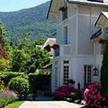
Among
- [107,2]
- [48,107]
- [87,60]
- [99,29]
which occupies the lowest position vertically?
[48,107]

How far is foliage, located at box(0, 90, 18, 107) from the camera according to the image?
2538cm

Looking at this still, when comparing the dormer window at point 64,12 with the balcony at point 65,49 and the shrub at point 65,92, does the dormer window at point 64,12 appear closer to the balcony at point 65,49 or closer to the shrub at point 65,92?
the balcony at point 65,49

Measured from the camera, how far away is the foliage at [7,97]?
2538 centimetres

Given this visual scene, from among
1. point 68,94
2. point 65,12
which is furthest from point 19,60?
point 68,94

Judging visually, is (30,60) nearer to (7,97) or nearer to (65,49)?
(65,49)

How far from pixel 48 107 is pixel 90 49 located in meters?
11.0

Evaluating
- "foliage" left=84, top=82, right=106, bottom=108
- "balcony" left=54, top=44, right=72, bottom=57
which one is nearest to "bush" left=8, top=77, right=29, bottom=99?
"balcony" left=54, top=44, right=72, bottom=57

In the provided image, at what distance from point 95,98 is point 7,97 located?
268 inches

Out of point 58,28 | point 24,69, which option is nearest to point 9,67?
point 24,69

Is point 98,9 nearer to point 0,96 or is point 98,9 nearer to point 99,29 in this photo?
point 99,29

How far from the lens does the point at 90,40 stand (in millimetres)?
34781

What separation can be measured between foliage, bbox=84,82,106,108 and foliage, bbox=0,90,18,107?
5.17 meters

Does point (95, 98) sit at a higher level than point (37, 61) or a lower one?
lower

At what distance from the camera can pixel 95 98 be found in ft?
76.3
